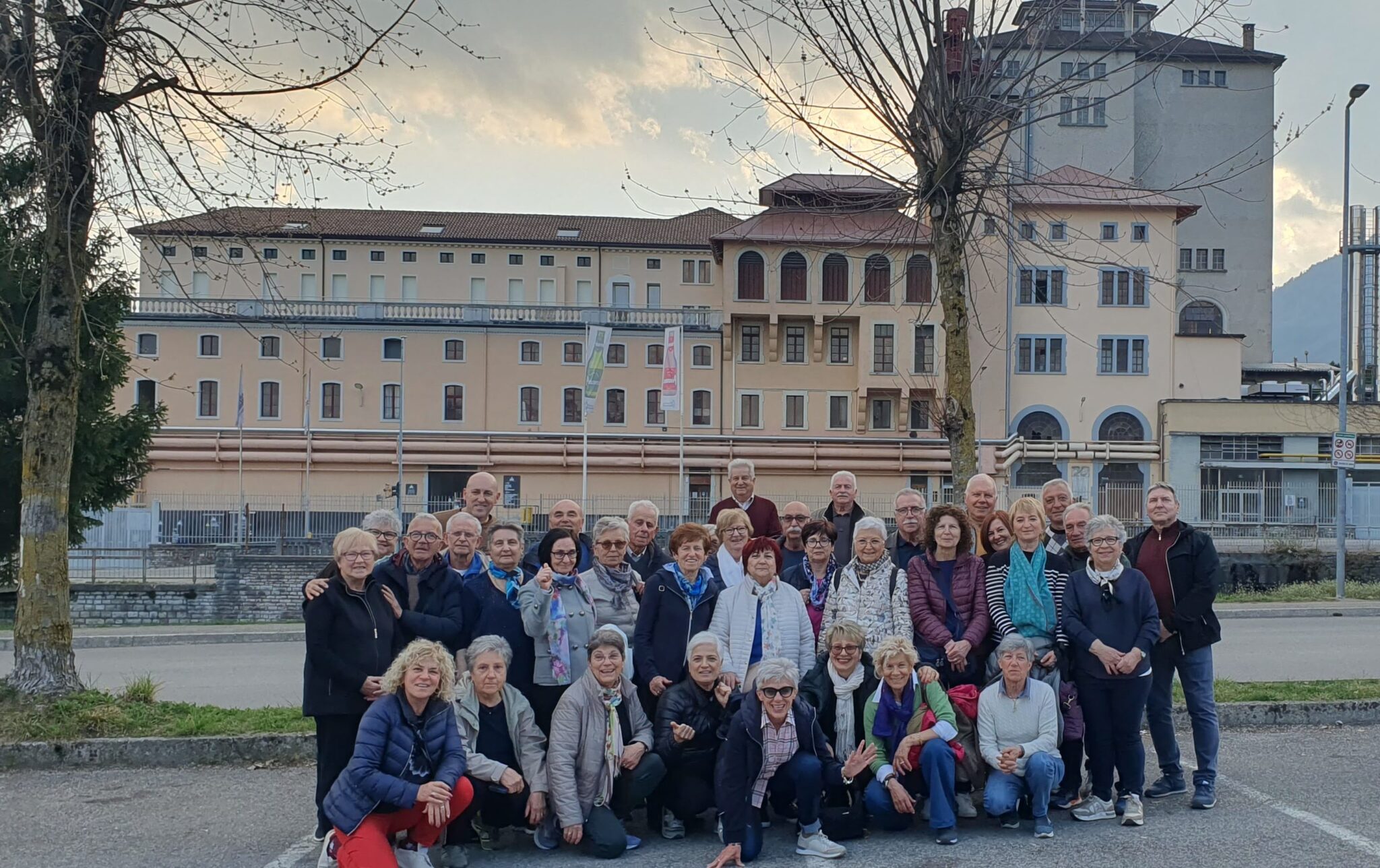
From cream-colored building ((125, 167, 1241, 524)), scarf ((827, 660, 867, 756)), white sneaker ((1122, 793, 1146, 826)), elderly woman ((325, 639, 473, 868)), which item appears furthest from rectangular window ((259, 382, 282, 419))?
white sneaker ((1122, 793, 1146, 826))

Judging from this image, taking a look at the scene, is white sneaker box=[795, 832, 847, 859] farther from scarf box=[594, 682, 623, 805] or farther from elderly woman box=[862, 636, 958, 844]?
scarf box=[594, 682, 623, 805]

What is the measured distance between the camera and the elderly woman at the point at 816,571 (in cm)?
720

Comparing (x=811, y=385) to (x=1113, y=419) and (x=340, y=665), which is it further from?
(x=340, y=665)

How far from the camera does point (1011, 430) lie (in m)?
47.0

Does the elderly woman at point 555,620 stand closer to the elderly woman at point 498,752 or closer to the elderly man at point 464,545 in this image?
the elderly woman at point 498,752

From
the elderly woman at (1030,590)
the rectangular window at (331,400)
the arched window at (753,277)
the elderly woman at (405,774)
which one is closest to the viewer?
the elderly woman at (405,774)

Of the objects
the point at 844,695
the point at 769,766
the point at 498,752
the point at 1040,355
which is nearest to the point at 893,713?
the point at 844,695

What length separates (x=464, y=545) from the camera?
6863mm

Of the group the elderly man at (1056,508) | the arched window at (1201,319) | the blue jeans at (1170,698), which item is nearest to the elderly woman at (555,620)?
the elderly man at (1056,508)

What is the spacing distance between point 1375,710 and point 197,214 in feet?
34.7

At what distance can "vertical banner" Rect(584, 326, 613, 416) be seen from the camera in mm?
31188

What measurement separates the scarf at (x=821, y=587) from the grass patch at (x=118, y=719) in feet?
13.2

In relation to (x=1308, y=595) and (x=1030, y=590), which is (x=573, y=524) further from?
(x=1308, y=595)

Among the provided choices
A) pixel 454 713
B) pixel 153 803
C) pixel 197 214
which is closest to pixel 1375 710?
pixel 454 713
